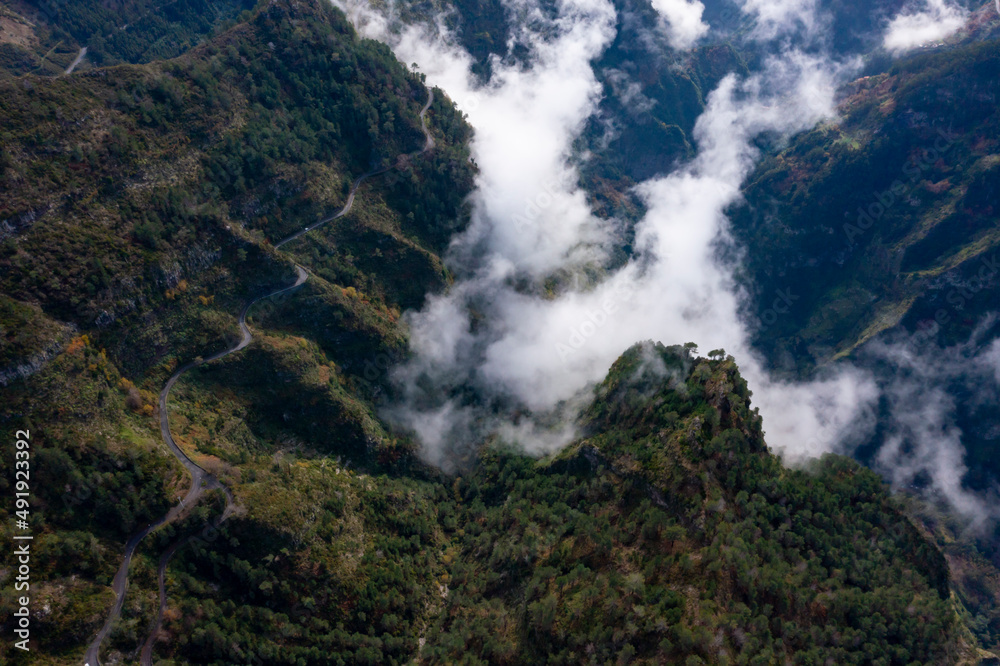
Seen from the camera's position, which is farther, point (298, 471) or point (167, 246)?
point (167, 246)

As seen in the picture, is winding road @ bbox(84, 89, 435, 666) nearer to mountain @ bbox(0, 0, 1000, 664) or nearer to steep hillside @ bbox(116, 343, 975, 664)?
mountain @ bbox(0, 0, 1000, 664)

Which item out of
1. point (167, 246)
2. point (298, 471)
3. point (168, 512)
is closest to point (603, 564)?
point (298, 471)

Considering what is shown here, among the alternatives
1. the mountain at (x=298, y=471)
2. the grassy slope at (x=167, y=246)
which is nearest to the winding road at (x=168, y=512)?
the mountain at (x=298, y=471)

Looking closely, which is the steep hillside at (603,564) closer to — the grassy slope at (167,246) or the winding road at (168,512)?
the winding road at (168,512)

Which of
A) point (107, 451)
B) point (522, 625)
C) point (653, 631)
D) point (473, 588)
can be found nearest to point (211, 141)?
point (107, 451)

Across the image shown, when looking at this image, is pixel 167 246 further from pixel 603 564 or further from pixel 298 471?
pixel 603 564

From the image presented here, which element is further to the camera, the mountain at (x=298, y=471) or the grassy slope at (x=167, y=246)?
the grassy slope at (x=167, y=246)

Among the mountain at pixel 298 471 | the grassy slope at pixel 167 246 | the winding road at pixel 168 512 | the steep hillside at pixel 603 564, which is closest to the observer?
the winding road at pixel 168 512

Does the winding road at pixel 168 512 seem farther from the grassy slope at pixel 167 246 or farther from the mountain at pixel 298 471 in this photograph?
the grassy slope at pixel 167 246

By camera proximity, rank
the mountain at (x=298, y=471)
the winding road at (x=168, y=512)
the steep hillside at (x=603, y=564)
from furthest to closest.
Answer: the steep hillside at (x=603, y=564) < the mountain at (x=298, y=471) < the winding road at (x=168, y=512)

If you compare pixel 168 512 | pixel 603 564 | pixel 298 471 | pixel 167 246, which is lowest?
pixel 168 512

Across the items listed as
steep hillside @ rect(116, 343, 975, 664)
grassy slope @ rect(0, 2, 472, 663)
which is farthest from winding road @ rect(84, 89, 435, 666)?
steep hillside @ rect(116, 343, 975, 664)

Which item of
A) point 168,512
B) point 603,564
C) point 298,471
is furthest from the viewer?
point 298,471
